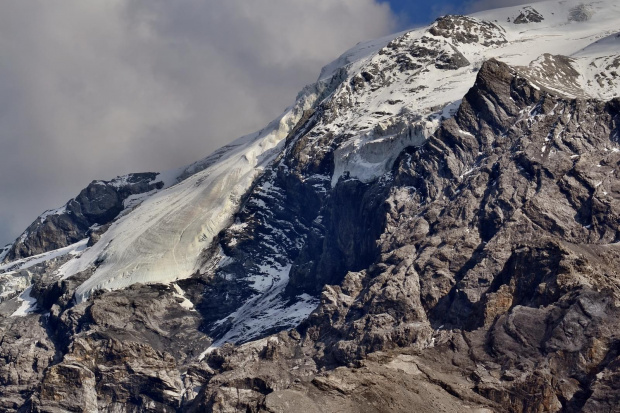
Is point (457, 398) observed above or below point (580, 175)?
below

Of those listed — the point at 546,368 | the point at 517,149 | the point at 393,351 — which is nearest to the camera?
the point at 546,368

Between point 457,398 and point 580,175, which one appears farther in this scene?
point 580,175

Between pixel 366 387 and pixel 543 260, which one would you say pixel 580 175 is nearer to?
pixel 543 260

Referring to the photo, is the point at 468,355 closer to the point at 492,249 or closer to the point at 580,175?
the point at 492,249

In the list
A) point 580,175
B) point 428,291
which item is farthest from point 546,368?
point 580,175

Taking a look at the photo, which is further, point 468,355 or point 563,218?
point 563,218

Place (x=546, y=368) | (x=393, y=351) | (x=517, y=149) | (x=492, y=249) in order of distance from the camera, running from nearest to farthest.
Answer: (x=546, y=368)
(x=393, y=351)
(x=492, y=249)
(x=517, y=149)

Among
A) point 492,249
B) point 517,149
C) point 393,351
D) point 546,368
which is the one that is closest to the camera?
point 546,368

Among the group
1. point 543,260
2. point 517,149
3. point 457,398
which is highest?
point 517,149

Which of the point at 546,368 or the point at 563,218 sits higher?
the point at 563,218

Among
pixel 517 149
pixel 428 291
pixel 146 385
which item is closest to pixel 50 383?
pixel 146 385
